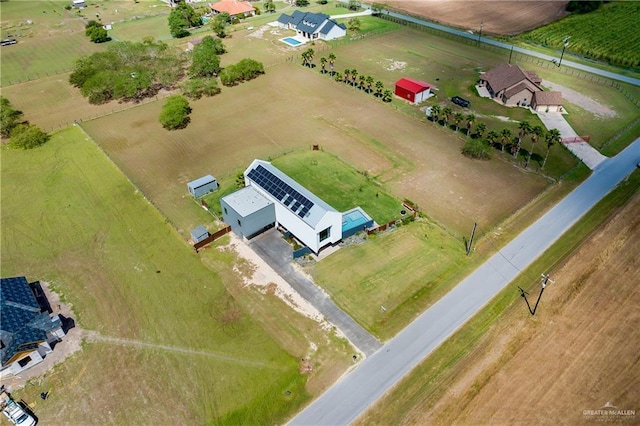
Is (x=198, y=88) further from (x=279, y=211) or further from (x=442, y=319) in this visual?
(x=442, y=319)

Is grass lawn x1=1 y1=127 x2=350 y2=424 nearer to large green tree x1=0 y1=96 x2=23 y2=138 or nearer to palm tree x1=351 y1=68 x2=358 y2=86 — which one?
large green tree x1=0 y1=96 x2=23 y2=138

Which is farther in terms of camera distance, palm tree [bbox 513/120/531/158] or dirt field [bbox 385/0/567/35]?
dirt field [bbox 385/0/567/35]

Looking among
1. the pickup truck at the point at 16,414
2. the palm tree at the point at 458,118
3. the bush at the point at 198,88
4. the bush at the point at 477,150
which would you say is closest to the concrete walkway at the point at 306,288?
the pickup truck at the point at 16,414

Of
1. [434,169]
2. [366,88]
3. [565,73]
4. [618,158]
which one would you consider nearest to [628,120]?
[618,158]

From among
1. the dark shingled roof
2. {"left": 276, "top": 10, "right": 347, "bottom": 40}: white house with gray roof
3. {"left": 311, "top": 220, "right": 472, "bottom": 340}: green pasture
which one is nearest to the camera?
the dark shingled roof

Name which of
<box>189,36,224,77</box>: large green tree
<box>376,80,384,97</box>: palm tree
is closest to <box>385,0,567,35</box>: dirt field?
<box>376,80,384,97</box>: palm tree

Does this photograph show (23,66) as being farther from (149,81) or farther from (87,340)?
(87,340)
